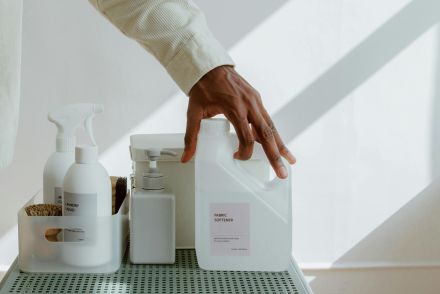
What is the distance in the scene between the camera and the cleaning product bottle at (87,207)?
992 mm

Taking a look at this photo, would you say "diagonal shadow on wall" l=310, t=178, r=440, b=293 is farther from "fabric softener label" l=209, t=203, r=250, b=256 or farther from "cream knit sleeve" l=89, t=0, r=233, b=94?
"cream knit sleeve" l=89, t=0, r=233, b=94

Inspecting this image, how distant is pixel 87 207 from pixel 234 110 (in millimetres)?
280

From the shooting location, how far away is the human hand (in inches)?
39.8

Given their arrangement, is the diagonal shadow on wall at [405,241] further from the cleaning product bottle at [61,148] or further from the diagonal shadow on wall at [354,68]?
the cleaning product bottle at [61,148]

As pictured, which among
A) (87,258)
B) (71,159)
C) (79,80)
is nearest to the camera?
(87,258)

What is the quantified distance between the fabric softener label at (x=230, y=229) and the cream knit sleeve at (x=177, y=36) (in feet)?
0.67

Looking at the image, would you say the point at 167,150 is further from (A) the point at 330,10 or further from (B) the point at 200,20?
(A) the point at 330,10

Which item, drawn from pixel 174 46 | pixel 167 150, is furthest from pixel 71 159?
pixel 174 46

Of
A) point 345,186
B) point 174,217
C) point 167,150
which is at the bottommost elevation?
point 345,186

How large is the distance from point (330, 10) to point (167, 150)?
0.98 meters

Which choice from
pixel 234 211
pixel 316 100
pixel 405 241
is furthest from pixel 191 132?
pixel 405 241

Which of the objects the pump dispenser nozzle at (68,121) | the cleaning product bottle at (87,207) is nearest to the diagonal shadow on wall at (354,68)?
the pump dispenser nozzle at (68,121)

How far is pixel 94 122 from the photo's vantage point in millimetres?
1876

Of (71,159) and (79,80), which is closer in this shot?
(71,159)
